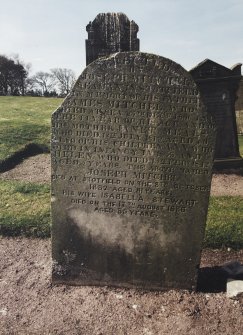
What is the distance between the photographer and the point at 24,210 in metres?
6.79

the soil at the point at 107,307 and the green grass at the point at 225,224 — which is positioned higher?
the green grass at the point at 225,224

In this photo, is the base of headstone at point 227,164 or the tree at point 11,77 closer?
the base of headstone at point 227,164

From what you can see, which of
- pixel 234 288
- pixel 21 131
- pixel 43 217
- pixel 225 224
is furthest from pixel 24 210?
pixel 21 131

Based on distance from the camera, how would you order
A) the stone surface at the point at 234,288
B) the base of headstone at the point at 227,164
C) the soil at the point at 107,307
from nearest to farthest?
the soil at the point at 107,307 < the stone surface at the point at 234,288 < the base of headstone at the point at 227,164

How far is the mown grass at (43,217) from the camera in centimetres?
599

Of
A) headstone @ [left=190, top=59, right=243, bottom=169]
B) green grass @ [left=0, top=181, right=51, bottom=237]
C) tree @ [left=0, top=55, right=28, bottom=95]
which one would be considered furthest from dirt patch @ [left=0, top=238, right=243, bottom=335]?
tree @ [left=0, top=55, right=28, bottom=95]

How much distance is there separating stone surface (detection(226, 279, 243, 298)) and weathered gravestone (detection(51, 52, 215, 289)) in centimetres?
46

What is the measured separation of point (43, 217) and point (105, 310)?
8.62 feet

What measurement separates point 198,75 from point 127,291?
6.89m

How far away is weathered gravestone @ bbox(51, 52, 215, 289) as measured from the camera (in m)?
4.20

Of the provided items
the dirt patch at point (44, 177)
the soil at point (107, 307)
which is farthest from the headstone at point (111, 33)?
the soil at point (107, 307)

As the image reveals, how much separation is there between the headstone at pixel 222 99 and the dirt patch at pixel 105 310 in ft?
21.0

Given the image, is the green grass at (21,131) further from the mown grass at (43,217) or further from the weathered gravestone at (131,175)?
the weathered gravestone at (131,175)

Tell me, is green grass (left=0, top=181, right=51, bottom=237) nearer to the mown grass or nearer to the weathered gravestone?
the mown grass
